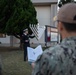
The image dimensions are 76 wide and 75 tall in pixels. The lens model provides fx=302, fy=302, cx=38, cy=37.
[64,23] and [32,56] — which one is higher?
[64,23]

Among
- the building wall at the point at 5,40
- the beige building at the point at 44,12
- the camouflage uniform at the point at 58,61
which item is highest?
the beige building at the point at 44,12

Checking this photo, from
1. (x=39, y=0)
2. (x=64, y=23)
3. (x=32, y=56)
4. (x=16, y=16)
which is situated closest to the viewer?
(x=64, y=23)

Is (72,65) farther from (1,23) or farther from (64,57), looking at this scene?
(1,23)

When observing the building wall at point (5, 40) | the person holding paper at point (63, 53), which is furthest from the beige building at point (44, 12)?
the person holding paper at point (63, 53)

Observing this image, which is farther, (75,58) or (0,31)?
(0,31)

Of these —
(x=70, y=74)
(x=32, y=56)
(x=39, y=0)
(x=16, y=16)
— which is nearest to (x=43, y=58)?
(x=70, y=74)

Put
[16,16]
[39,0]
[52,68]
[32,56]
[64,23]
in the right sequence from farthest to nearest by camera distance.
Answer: [39,0] → [16,16] → [32,56] → [64,23] → [52,68]

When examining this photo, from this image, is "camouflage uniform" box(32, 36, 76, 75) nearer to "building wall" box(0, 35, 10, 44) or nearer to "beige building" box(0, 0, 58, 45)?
"beige building" box(0, 0, 58, 45)

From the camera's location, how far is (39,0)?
34.6 metres

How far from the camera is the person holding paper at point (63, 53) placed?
6.59ft

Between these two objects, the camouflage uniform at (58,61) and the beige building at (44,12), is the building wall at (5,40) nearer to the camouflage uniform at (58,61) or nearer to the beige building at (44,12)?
the beige building at (44,12)

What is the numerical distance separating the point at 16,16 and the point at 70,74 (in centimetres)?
2026

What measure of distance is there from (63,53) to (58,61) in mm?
77

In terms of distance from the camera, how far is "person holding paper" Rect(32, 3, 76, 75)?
201 centimetres
